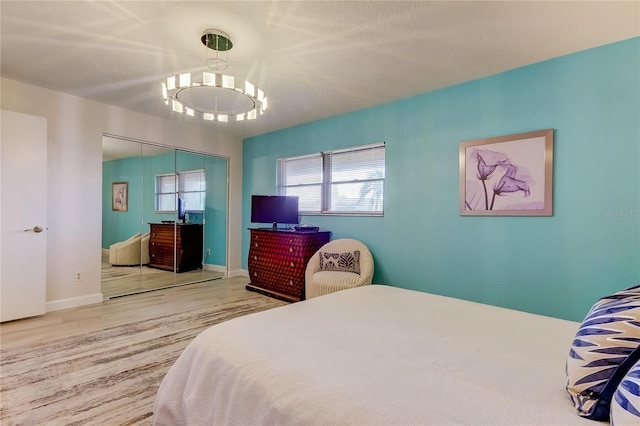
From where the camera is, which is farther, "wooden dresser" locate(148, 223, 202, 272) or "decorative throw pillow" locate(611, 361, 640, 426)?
"wooden dresser" locate(148, 223, 202, 272)

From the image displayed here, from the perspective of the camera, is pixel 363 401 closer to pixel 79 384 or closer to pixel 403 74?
pixel 79 384

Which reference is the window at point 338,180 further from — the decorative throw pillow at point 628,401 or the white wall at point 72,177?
the decorative throw pillow at point 628,401

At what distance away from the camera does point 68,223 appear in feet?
12.1

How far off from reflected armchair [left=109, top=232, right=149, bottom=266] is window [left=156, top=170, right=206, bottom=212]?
53 cm

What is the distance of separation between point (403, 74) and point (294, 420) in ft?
10.0

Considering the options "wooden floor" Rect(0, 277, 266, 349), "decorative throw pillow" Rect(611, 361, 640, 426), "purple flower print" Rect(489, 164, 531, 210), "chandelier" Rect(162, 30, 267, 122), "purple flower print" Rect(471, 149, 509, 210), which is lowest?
"wooden floor" Rect(0, 277, 266, 349)

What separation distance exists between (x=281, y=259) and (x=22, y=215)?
286 centimetres

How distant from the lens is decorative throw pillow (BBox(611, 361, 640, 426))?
0.68 metres

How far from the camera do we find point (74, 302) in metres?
3.71

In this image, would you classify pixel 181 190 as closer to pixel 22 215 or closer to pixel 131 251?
pixel 131 251

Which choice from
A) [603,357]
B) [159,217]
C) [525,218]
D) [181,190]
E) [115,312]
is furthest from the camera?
[181,190]

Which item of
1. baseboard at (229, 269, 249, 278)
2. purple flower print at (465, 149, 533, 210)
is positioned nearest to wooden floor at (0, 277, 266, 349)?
baseboard at (229, 269, 249, 278)

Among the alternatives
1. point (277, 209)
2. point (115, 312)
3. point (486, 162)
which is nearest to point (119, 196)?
point (115, 312)

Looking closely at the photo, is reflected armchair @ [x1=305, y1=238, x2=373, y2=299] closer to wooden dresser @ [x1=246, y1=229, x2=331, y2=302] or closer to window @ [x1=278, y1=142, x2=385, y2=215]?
wooden dresser @ [x1=246, y1=229, x2=331, y2=302]
